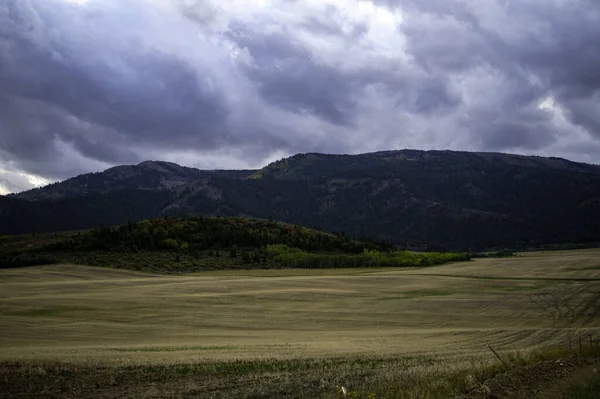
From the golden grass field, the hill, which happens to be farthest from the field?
the hill

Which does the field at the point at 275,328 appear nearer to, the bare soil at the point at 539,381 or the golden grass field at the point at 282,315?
the golden grass field at the point at 282,315

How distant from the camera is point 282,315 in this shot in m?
46.2

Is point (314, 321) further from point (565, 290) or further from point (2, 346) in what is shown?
point (565, 290)

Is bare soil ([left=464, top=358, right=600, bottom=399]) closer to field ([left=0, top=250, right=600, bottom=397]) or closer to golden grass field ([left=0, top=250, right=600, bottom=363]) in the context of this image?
field ([left=0, top=250, right=600, bottom=397])

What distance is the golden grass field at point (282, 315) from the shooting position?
2902 cm

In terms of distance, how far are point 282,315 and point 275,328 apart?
5.86 meters

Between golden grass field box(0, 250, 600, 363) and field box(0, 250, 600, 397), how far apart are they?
13 cm

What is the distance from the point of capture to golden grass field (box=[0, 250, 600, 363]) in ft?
95.2

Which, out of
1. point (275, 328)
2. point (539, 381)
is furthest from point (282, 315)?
point (539, 381)

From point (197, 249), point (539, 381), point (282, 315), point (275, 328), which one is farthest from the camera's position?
point (197, 249)

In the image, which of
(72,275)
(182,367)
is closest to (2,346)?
(182,367)

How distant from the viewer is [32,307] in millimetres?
44969

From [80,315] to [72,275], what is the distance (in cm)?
3598

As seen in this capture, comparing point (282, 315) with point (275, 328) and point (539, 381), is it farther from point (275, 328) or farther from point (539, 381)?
point (539, 381)
